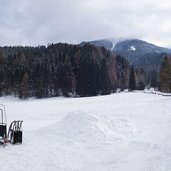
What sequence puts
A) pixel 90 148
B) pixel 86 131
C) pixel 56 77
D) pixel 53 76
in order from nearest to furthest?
pixel 90 148
pixel 86 131
pixel 53 76
pixel 56 77

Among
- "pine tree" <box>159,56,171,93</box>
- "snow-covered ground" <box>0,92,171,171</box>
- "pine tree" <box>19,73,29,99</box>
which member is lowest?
"snow-covered ground" <box>0,92,171,171</box>

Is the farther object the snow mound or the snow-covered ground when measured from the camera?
the snow mound

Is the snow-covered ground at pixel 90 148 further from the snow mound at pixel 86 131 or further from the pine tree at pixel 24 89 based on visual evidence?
the pine tree at pixel 24 89

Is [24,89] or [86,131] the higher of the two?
[24,89]

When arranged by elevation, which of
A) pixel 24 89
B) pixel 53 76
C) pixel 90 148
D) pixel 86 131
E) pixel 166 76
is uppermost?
pixel 53 76

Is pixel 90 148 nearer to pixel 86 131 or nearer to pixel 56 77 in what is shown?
pixel 86 131

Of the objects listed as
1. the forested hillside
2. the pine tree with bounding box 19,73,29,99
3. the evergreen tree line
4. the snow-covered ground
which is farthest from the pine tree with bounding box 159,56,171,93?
the snow-covered ground

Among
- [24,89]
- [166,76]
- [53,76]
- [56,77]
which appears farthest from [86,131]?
[56,77]

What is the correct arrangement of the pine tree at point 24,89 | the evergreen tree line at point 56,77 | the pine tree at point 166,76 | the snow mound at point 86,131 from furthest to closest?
1. the evergreen tree line at point 56,77
2. the pine tree at point 24,89
3. the pine tree at point 166,76
4. the snow mound at point 86,131

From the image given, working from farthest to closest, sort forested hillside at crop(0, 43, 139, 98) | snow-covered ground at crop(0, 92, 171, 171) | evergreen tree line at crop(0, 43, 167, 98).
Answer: forested hillside at crop(0, 43, 139, 98) < evergreen tree line at crop(0, 43, 167, 98) < snow-covered ground at crop(0, 92, 171, 171)

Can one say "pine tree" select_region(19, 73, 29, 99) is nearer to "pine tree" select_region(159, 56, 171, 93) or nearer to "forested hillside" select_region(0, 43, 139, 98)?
"forested hillside" select_region(0, 43, 139, 98)

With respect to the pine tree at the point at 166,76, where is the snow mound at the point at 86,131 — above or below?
below

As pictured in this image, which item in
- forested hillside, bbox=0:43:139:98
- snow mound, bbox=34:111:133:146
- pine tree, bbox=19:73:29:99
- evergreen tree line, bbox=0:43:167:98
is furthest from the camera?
forested hillside, bbox=0:43:139:98

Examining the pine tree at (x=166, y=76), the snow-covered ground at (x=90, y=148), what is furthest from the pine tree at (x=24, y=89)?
the snow-covered ground at (x=90, y=148)
